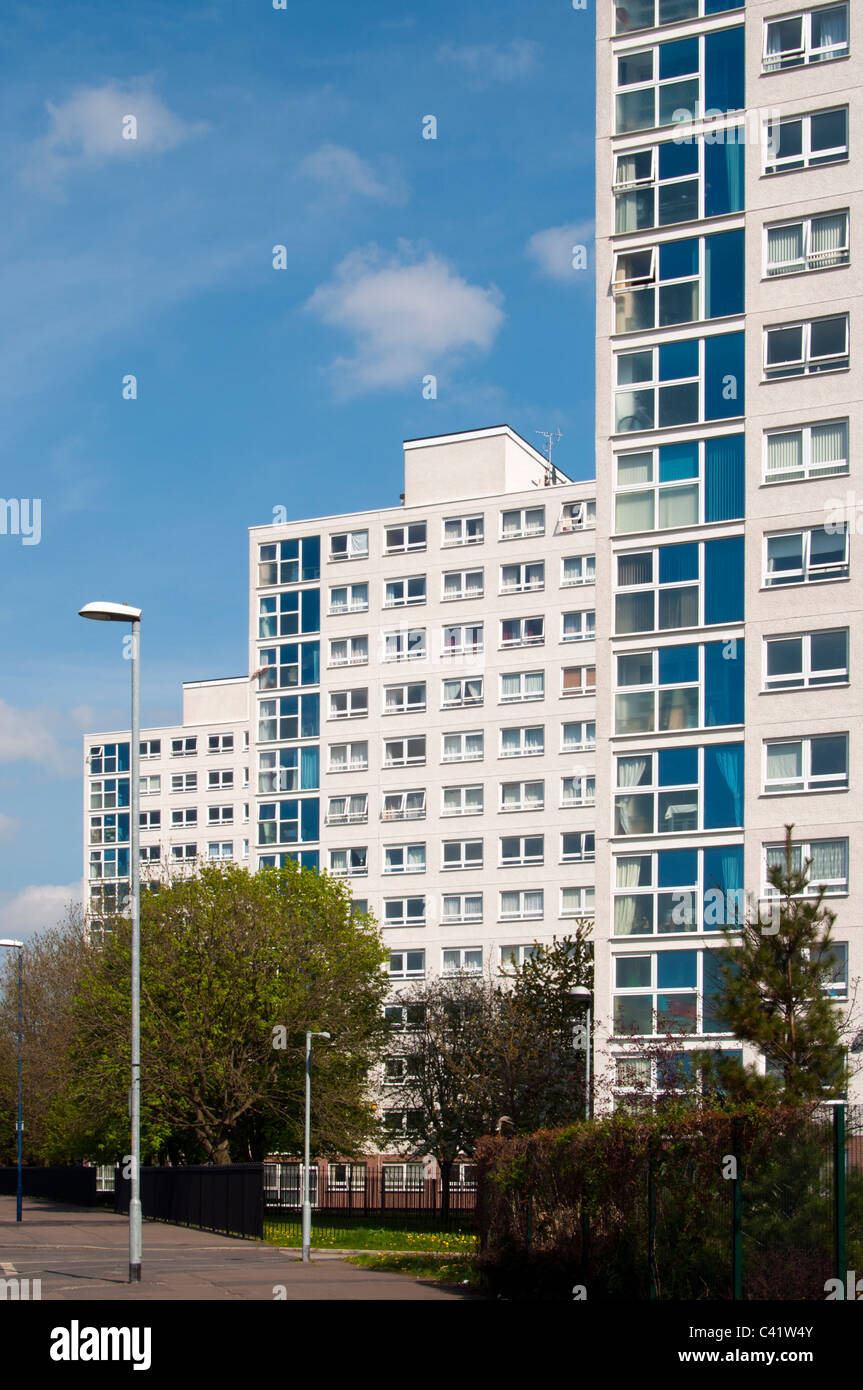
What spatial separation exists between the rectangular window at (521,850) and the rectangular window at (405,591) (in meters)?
12.4

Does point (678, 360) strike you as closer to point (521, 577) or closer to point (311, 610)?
point (521, 577)

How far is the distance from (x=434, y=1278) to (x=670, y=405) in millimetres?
23342

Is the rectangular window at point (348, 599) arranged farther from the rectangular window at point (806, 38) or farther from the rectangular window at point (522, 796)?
the rectangular window at point (806, 38)

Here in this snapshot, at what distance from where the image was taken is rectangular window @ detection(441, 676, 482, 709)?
78.9m

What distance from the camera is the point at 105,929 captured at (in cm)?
6419

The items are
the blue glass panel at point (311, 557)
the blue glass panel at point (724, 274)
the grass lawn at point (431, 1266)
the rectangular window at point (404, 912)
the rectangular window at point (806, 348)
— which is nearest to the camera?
the grass lawn at point (431, 1266)

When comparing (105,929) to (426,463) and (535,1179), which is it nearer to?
(426,463)

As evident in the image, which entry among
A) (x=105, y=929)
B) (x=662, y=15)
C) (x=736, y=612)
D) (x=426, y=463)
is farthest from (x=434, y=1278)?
(x=426, y=463)

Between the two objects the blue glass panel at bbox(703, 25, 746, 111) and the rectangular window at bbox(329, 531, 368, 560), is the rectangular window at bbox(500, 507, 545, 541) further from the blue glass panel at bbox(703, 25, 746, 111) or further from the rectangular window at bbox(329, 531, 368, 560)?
the blue glass panel at bbox(703, 25, 746, 111)

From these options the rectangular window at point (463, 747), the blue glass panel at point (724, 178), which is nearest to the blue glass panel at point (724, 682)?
the blue glass panel at point (724, 178)

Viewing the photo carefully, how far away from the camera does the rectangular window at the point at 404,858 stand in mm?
79125

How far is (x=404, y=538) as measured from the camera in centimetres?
8194

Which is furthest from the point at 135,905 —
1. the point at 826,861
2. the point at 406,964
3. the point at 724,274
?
the point at 406,964

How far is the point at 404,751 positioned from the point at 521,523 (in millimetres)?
12073
